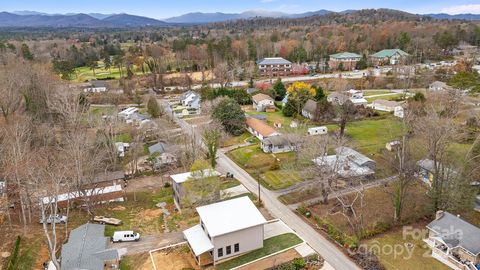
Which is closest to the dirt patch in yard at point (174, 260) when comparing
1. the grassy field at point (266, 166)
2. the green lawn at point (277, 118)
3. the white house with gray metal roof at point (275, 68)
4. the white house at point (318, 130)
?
the grassy field at point (266, 166)

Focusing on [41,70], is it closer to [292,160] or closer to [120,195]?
[120,195]

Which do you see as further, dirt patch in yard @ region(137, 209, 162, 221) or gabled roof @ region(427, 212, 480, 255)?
dirt patch in yard @ region(137, 209, 162, 221)

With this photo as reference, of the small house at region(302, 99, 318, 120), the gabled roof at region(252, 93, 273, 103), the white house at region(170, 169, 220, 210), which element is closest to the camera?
the white house at region(170, 169, 220, 210)

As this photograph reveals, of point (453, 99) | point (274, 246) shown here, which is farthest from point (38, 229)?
point (453, 99)

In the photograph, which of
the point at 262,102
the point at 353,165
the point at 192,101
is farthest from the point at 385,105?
the point at 192,101

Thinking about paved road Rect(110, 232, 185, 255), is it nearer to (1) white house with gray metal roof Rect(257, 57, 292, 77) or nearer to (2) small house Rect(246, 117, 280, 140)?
(2) small house Rect(246, 117, 280, 140)

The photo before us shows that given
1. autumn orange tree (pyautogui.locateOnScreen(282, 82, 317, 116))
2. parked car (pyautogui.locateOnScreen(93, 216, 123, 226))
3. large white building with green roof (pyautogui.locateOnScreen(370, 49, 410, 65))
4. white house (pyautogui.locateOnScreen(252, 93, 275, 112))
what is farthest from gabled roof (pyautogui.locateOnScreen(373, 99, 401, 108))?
parked car (pyautogui.locateOnScreen(93, 216, 123, 226))
